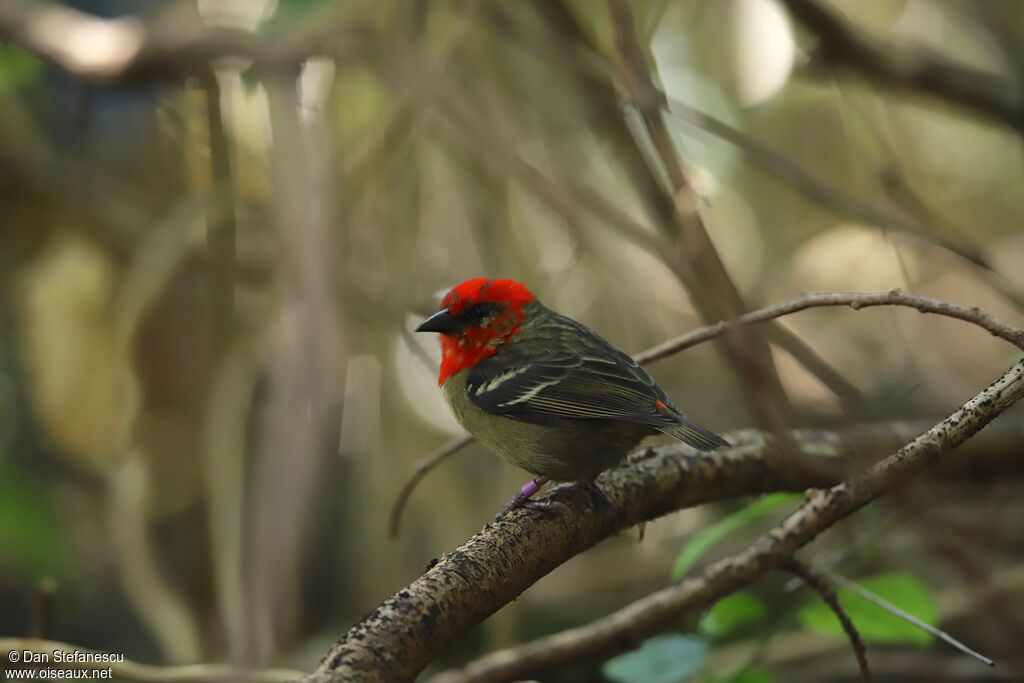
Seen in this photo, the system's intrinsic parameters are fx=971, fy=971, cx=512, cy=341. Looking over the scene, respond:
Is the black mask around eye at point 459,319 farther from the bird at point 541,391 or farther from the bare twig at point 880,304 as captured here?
the bare twig at point 880,304

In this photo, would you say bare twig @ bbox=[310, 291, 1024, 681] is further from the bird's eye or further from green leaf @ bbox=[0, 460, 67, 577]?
green leaf @ bbox=[0, 460, 67, 577]

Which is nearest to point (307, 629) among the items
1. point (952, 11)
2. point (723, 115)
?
point (723, 115)

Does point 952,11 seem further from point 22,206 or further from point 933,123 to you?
point 22,206

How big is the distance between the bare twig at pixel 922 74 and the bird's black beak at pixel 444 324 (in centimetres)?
212

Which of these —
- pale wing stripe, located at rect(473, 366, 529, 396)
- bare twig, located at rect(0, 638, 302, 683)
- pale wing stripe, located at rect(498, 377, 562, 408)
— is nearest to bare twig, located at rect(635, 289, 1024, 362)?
pale wing stripe, located at rect(498, 377, 562, 408)

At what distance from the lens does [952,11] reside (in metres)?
6.41

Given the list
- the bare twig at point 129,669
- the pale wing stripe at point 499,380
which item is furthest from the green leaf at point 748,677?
the pale wing stripe at point 499,380

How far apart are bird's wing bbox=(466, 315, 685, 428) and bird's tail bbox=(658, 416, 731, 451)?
0.05m

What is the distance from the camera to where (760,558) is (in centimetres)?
232

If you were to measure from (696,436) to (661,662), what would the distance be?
0.56 meters

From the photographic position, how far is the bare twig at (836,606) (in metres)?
2.08

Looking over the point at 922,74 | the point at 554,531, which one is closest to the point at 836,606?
the point at 554,531

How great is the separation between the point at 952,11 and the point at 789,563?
17.8 ft

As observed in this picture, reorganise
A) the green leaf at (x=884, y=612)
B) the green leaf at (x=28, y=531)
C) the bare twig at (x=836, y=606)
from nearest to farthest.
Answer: the bare twig at (x=836, y=606) → the green leaf at (x=884, y=612) → the green leaf at (x=28, y=531)
